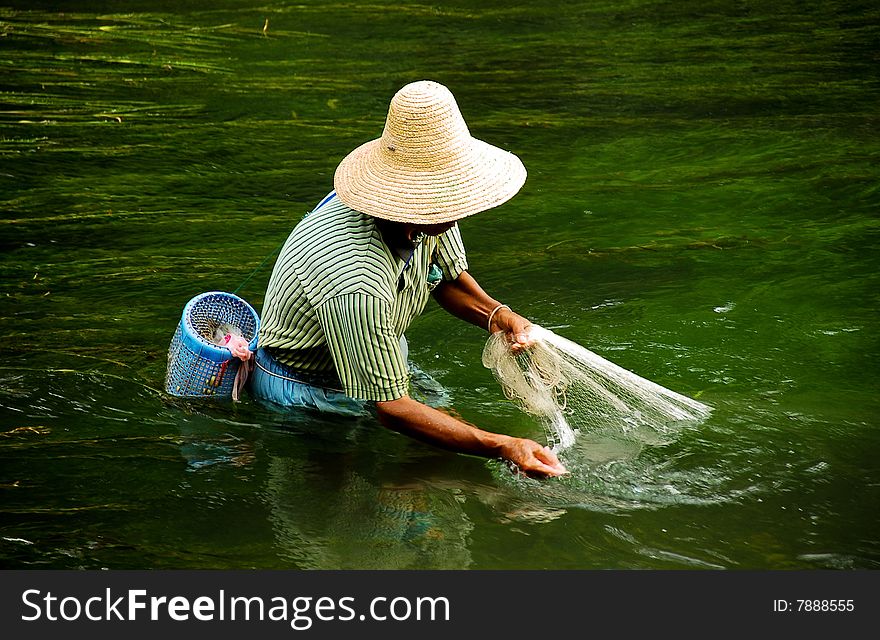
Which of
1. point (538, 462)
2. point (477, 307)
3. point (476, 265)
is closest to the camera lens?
point (538, 462)

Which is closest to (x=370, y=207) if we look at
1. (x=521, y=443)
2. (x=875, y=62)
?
(x=521, y=443)

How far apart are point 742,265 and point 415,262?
2.31 metres

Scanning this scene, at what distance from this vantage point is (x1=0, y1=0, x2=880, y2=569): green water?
135 inches

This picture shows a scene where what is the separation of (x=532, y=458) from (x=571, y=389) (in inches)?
27.6

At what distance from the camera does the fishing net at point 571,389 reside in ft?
11.6

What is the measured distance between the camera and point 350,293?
3078 mm

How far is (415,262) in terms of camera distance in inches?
132

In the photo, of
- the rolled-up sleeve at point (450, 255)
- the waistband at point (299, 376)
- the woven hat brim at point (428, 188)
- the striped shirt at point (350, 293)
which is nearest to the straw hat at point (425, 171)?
the woven hat brim at point (428, 188)

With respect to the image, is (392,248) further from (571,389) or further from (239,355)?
(571,389)

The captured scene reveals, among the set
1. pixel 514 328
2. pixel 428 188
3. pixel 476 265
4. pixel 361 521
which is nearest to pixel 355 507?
pixel 361 521

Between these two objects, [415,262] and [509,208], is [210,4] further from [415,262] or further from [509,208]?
[415,262]

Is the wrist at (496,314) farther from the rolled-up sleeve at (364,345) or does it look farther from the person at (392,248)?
the rolled-up sleeve at (364,345)

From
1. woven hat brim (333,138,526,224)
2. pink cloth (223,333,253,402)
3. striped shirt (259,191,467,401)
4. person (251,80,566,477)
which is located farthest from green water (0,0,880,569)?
woven hat brim (333,138,526,224)

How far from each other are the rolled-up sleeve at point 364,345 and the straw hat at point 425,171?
0.25m
